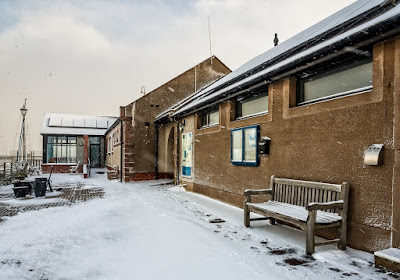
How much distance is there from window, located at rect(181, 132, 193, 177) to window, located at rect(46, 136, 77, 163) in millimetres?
17335

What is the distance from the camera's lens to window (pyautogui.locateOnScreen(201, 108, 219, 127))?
939 cm

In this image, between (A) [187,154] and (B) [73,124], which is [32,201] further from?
(B) [73,124]

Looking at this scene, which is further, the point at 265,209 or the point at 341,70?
the point at 265,209

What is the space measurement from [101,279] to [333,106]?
454 cm

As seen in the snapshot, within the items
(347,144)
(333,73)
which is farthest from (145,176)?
(347,144)

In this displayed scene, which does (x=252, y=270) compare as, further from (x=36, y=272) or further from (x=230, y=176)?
(x=230, y=176)

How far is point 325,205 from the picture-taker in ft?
13.4

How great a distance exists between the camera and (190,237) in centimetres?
491

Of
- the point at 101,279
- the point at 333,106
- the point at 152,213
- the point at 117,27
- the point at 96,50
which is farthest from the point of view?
the point at 96,50

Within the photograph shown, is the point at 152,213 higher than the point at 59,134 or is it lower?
lower

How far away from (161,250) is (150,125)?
11.7m

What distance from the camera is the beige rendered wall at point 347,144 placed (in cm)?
384

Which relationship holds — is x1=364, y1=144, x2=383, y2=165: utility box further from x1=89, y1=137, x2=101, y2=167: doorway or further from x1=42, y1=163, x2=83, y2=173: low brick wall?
x1=89, y1=137, x2=101, y2=167: doorway

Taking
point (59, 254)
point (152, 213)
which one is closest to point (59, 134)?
point (152, 213)
